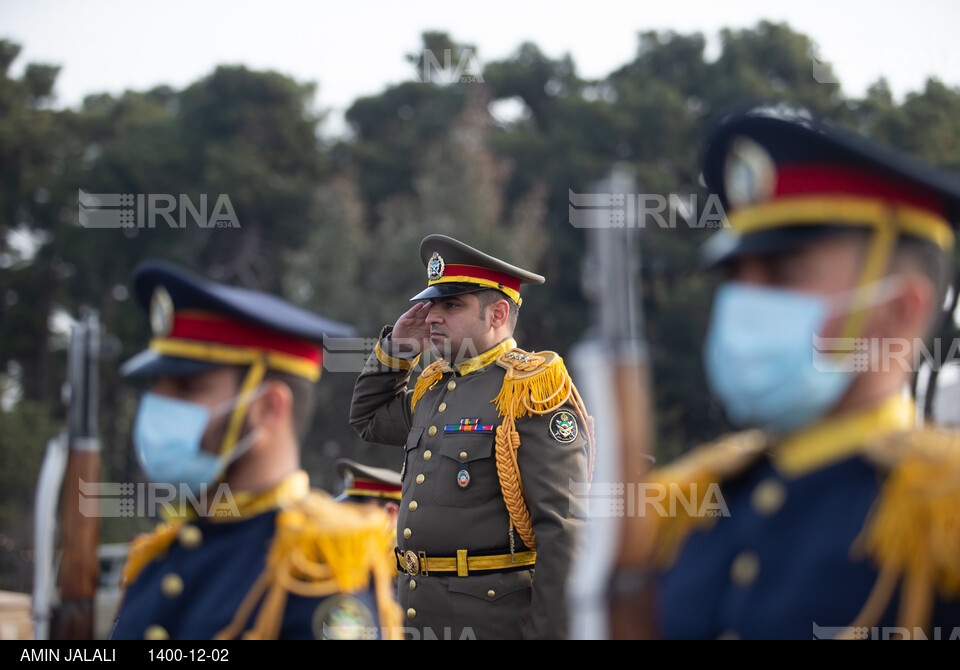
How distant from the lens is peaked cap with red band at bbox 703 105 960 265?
Answer: 222cm

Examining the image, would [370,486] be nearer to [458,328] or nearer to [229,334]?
[458,328]

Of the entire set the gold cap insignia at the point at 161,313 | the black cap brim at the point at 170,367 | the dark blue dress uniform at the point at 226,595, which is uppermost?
the gold cap insignia at the point at 161,313

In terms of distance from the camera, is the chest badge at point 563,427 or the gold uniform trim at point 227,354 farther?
the chest badge at point 563,427

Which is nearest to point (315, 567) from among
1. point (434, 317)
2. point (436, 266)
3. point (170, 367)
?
point (170, 367)

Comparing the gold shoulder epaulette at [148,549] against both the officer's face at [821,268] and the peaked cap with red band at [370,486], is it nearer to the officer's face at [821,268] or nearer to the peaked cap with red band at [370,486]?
the officer's face at [821,268]

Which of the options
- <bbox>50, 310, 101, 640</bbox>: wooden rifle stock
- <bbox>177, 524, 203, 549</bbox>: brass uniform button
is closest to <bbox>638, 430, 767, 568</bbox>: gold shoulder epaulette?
<bbox>177, 524, 203, 549</bbox>: brass uniform button

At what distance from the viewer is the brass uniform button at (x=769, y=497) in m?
2.29

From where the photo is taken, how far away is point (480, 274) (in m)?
4.87

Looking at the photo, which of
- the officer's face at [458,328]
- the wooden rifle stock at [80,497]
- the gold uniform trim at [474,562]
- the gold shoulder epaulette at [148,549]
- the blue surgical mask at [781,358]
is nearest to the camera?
the blue surgical mask at [781,358]

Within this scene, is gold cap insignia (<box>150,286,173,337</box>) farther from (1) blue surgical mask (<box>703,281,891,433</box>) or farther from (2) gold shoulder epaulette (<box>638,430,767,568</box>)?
(1) blue surgical mask (<box>703,281,891,433</box>)

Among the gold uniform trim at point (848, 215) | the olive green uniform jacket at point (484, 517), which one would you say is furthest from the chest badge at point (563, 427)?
the gold uniform trim at point (848, 215)

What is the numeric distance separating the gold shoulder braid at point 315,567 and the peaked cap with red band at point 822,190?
1254mm
